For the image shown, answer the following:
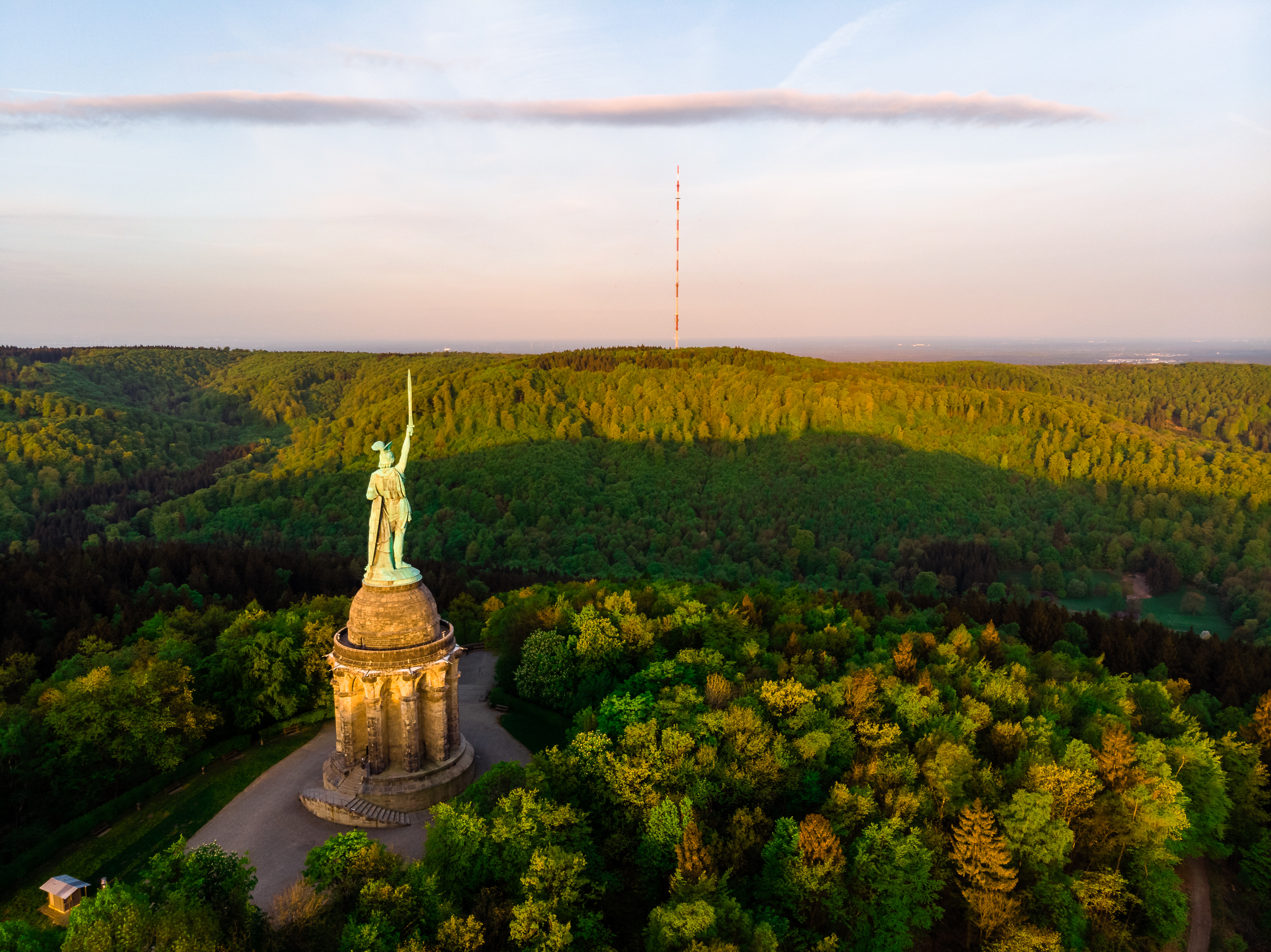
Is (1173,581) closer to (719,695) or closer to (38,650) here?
(719,695)

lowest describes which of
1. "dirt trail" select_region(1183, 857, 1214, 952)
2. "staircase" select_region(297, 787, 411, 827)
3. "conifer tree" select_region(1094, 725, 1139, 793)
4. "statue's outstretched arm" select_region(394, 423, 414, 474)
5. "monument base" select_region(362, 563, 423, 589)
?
"dirt trail" select_region(1183, 857, 1214, 952)

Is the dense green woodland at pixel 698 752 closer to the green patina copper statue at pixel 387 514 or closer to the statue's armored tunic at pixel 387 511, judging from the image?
the green patina copper statue at pixel 387 514

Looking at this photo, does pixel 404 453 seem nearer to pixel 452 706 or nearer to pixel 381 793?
pixel 452 706

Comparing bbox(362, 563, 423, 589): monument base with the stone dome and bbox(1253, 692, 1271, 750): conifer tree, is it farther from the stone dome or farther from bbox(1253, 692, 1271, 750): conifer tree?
bbox(1253, 692, 1271, 750): conifer tree

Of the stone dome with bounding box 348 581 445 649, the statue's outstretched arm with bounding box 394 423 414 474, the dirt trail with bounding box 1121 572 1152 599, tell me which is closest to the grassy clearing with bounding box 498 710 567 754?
the stone dome with bounding box 348 581 445 649

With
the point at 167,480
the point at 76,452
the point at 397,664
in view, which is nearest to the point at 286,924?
the point at 397,664

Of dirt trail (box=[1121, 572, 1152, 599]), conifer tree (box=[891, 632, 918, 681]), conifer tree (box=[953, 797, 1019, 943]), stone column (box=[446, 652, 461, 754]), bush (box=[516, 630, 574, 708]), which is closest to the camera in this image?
conifer tree (box=[953, 797, 1019, 943])
